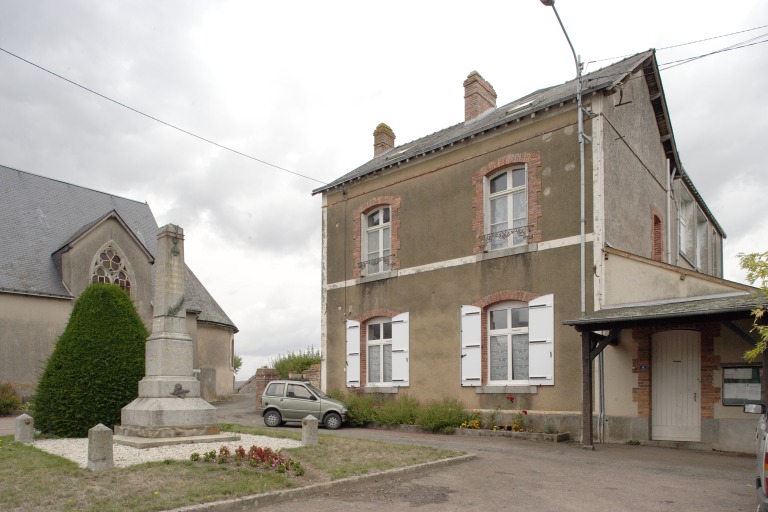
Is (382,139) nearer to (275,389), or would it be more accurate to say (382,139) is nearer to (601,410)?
(275,389)

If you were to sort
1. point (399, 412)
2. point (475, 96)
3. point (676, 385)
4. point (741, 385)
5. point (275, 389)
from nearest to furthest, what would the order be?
point (741, 385) < point (676, 385) < point (399, 412) < point (275, 389) < point (475, 96)

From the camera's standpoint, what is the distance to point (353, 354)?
19328 mm

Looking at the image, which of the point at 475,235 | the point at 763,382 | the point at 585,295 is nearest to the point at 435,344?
the point at 475,235

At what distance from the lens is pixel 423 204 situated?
18109mm

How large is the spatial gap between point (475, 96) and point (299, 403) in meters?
11.0

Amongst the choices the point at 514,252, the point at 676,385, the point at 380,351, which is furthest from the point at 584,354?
the point at 380,351

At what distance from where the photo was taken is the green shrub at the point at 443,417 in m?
15.5

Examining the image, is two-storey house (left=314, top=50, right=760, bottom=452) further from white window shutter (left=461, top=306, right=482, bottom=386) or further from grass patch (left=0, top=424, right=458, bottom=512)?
grass patch (left=0, top=424, right=458, bottom=512)

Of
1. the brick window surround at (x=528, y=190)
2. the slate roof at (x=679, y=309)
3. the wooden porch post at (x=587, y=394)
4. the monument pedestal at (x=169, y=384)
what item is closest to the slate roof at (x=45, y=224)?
the monument pedestal at (x=169, y=384)

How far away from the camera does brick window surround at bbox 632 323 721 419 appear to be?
12.4 m

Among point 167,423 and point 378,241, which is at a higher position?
point 378,241

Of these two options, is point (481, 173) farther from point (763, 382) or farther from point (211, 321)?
point (211, 321)

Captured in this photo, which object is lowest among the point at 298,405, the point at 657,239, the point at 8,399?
the point at 8,399

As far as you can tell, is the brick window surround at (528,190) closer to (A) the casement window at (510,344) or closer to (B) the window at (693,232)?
(A) the casement window at (510,344)
